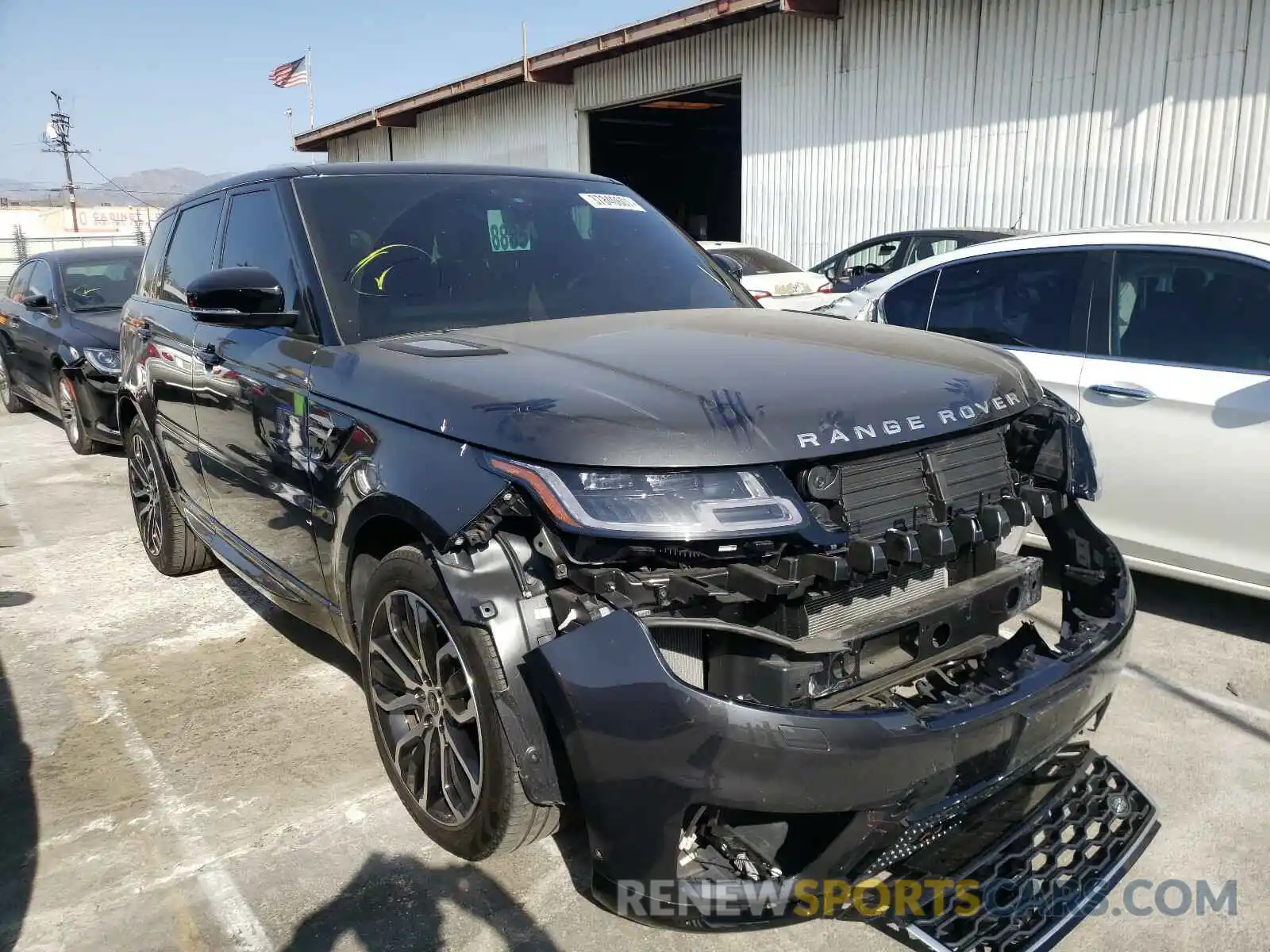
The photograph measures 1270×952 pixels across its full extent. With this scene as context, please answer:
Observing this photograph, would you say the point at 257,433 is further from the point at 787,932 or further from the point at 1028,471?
the point at 1028,471

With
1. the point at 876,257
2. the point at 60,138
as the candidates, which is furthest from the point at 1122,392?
the point at 60,138

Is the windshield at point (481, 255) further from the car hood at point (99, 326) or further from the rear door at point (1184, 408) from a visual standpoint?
the car hood at point (99, 326)

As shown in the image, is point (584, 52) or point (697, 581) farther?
point (584, 52)

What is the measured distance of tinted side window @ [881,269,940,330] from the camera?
5.31 metres

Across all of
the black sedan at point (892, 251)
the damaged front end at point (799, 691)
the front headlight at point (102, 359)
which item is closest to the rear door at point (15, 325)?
the front headlight at point (102, 359)

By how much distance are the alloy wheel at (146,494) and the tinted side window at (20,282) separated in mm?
5447

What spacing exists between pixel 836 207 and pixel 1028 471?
12.6m

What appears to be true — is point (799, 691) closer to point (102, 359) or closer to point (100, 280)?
point (102, 359)

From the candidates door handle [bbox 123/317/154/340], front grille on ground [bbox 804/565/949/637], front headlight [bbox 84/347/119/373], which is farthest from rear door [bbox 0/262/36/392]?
front grille on ground [bbox 804/565/949/637]

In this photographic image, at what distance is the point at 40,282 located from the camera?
945 cm

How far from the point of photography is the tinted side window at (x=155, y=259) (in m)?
5.13

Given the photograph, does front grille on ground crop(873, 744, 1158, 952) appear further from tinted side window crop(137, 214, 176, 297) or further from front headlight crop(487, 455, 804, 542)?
tinted side window crop(137, 214, 176, 297)

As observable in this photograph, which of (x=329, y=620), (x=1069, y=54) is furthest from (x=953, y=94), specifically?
(x=329, y=620)

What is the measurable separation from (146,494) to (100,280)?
466 centimetres
